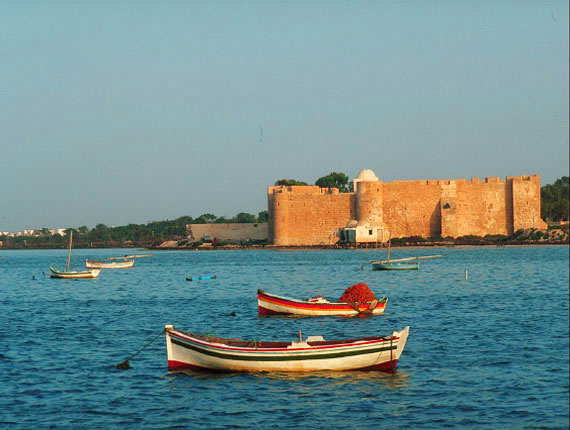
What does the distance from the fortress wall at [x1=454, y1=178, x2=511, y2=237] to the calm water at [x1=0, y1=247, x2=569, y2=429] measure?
129 ft

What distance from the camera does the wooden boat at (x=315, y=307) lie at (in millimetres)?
18484

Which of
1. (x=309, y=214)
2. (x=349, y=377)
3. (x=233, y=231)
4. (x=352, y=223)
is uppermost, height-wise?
(x=309, y=214)

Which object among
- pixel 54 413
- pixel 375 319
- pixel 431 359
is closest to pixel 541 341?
pixel 431 359

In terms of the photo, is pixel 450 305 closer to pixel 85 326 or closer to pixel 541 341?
pixel 541 341

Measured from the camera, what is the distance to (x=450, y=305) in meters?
21.8

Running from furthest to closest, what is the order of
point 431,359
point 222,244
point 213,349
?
point 222,244 < point 431,359 < point 213,349

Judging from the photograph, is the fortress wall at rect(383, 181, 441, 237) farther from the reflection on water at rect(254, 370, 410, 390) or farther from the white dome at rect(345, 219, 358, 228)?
the reflection on water at rect(254, 370, 410, 390)

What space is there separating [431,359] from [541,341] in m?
2.89

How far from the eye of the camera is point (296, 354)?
449 inches

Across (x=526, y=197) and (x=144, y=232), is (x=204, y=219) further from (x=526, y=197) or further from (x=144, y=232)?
(x=526, y=197)

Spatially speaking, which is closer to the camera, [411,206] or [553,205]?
[411,206]

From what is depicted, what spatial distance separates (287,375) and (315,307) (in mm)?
7049

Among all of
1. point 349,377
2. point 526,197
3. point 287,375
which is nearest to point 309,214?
point 526,197

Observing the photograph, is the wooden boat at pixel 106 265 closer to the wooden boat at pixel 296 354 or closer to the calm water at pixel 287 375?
the calm water at pixel 287 375
